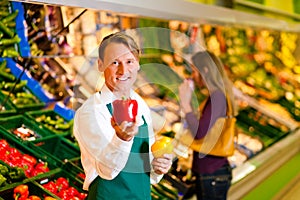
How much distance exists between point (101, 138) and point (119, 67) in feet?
0.84

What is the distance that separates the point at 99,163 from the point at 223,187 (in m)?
1.66

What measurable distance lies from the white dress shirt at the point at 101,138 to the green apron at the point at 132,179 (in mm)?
34

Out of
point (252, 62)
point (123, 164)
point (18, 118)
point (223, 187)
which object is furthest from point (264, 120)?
point (123, 164)

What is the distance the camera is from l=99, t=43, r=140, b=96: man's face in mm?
1571

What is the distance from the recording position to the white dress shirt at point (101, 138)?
1.55 metres

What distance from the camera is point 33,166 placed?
235cm

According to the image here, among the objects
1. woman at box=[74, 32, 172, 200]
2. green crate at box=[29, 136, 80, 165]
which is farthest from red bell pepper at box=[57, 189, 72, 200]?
woman at box=[74, 32, 172, 200]

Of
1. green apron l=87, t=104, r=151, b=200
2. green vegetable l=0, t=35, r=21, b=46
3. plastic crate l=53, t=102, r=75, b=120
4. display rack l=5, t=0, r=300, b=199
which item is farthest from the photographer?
plastic crate l=53, t=102, r=75, b=120

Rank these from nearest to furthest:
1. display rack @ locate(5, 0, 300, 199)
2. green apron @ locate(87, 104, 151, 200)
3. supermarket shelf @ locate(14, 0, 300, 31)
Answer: green apron @ locate(87, 104, 151, 200) → supermarket shelf @ locate(14, 0, 300, 31) → display rack @ locate(5, 0, 300, 199)

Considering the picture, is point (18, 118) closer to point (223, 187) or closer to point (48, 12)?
point (48, 12)

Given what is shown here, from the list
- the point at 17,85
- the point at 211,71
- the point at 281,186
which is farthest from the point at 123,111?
the point at 281,186

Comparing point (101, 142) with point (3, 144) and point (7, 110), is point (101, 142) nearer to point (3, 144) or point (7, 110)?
point (3, 144)

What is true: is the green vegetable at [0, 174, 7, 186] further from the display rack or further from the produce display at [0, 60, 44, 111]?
the display rack

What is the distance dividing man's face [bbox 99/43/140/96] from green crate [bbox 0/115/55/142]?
3.59 feet
